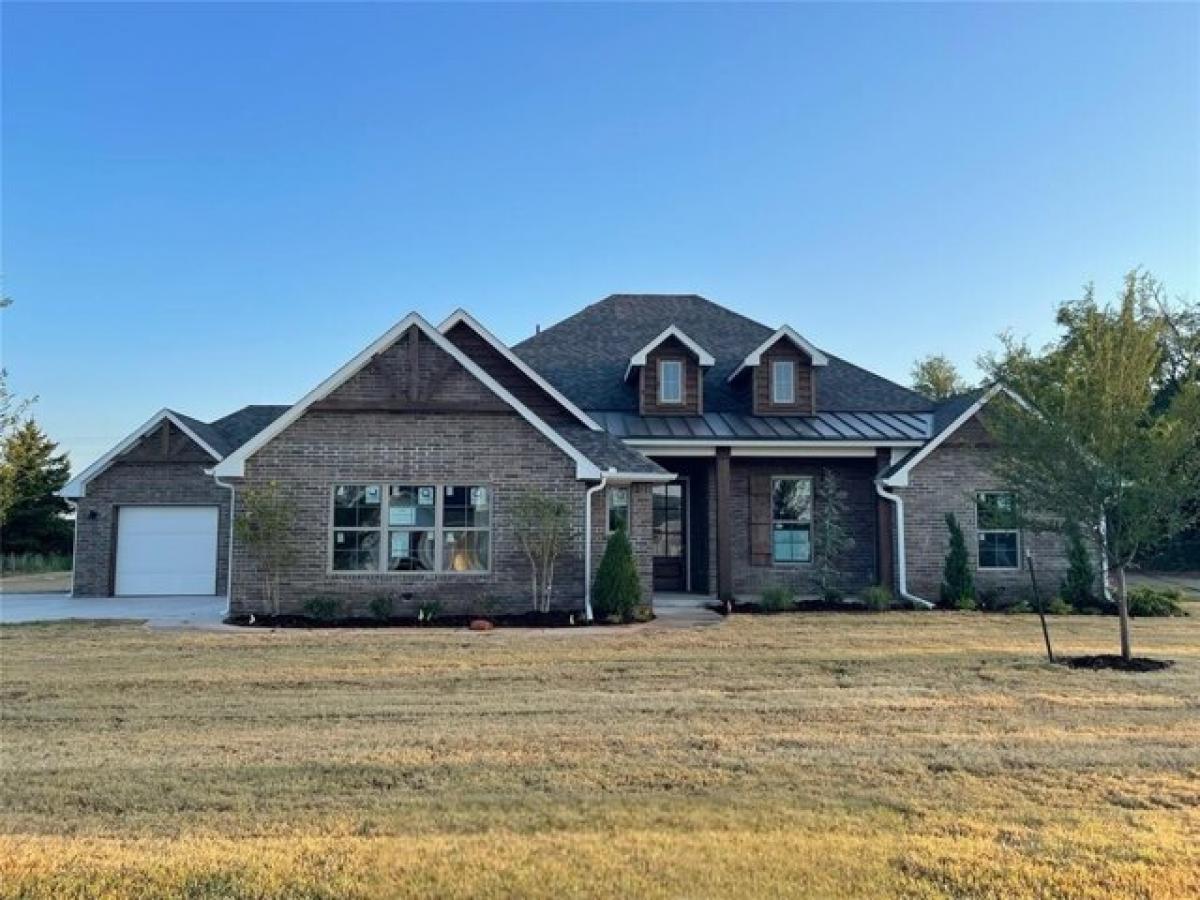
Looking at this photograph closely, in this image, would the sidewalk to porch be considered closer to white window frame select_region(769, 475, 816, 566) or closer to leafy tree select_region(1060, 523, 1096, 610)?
white window frame select_region(769, 475, 816, 566)

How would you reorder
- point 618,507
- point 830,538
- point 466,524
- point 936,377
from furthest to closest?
point 936,377, point 830,538, point 618,507, point 466,524

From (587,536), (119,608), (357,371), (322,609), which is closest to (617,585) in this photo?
(587,536)

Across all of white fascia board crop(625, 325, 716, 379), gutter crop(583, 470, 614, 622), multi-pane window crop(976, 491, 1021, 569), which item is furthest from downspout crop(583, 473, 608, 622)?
multi-pane window crop(976, 491, 1021, 569)

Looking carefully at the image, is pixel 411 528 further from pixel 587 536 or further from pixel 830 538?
pixel 830 538

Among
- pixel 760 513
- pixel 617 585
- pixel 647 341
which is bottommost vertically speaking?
pixel 617 585

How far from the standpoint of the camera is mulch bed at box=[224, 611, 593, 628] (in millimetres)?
12852

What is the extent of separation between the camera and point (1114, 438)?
9.73m

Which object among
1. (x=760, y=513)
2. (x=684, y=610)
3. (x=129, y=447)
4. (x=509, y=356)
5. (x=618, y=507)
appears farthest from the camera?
(x=129, y=447)

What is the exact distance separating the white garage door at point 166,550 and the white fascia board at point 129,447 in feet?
3.19

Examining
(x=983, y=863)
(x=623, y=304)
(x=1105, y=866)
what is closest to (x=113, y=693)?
(x=983, y=863)

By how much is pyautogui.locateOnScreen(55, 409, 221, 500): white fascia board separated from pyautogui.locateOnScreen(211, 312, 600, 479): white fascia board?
517 cm

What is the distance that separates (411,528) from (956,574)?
1041 cm

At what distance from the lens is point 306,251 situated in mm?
18547

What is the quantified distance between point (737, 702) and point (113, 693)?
20.0ft
